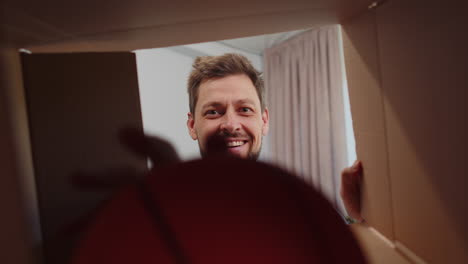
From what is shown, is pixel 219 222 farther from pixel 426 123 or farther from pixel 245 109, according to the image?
pixel 245 109

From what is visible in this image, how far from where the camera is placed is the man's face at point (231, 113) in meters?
0.45

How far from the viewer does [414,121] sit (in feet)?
0.84

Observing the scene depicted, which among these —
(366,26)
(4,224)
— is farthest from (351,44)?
(4,224)

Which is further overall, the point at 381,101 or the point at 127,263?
the point at 381,101

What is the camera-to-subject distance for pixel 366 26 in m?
0.30

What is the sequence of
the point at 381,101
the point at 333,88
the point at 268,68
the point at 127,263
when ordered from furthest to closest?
the point at 268,68 < the point at 333,88 < the point at 381,101 < the point at 127,263

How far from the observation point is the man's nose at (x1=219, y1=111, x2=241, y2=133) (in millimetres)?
449

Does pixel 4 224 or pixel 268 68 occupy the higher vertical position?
pixel 268 68

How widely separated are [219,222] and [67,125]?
202 millimetres

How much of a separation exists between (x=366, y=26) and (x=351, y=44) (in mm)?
39

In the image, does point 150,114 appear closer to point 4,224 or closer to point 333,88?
point 4,224

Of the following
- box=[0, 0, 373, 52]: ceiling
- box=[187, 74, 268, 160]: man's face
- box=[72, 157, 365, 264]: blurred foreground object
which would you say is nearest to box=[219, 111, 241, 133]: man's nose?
box=[187, 74, 268, 160]: man's face

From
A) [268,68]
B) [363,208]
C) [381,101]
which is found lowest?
[363,208]

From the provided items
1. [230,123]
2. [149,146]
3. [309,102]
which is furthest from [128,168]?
[309,102]
